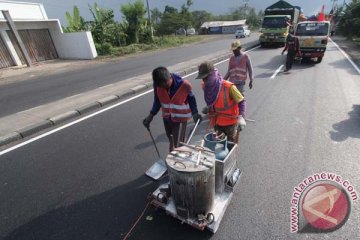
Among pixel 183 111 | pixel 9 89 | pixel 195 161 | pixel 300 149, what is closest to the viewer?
pixel 195 161

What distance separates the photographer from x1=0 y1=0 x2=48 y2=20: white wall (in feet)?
54.6

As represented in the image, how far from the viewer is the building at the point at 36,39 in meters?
16.4

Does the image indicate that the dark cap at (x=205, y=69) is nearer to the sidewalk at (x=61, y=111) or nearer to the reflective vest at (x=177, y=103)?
the reflective vest at (x=177, y=103)

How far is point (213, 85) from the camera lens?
312cm

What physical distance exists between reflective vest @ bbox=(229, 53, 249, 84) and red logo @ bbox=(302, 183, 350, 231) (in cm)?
303

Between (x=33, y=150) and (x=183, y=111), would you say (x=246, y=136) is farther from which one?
(x=33, y=150)

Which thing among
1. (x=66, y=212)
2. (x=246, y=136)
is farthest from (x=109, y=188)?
(x=246, y=136)

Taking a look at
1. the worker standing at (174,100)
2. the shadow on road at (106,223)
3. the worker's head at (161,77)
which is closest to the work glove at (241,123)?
the worker standing at (174,100)

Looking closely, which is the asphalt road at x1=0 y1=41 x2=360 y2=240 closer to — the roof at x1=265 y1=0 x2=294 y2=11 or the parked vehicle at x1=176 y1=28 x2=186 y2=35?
the roof at x1=265 y1=0 x2=294 y2=11

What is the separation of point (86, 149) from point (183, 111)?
2.58 meters

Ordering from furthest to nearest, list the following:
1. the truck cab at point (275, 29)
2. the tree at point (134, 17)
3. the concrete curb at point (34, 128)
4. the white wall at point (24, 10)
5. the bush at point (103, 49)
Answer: the tree at point (134, 17) → the bush at point (103, 49) → the truck cab at point (275, 29) → the white wall at point (24, 10) → the concrete curb at point (34, 128)

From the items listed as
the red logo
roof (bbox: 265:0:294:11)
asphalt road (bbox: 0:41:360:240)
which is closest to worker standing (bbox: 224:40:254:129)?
asphalt road (bbox: 0:41:360:240)

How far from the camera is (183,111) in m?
3.48

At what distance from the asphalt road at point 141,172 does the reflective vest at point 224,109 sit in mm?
1050
